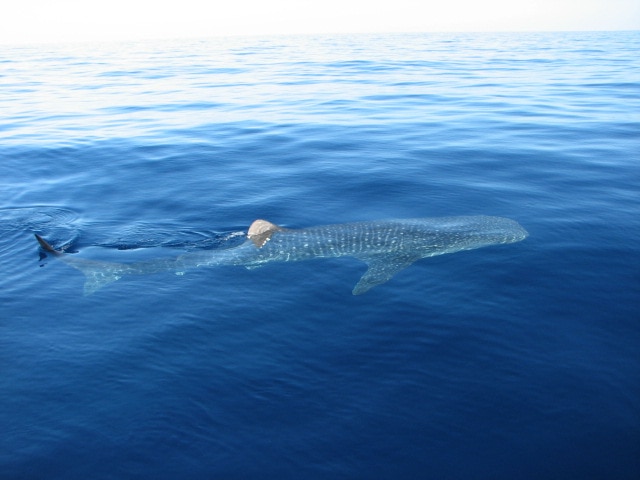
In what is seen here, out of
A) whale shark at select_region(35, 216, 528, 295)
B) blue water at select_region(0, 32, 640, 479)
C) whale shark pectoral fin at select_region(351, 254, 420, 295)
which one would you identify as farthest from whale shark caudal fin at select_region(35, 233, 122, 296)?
whale shark pectoral fin at select_region(351, 254, 420, 295)

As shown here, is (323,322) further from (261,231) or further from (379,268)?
(261,231)

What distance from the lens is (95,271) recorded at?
417 inches

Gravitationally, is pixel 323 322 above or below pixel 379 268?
below

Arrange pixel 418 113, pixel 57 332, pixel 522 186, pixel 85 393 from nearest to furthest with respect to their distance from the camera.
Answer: pixel 85 393 < pixel 57 332 < pixel 522 186 < pixel 418 113

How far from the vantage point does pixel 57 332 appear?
28.8 ft

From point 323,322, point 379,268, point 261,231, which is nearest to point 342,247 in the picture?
point 379,268

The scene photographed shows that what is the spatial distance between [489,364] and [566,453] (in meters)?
1.71

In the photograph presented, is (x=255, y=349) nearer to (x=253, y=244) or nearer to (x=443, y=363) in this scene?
(x=443, y=363)

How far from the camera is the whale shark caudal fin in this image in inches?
403

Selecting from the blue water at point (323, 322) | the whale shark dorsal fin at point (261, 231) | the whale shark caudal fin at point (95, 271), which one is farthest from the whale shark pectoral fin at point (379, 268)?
the whale shark caudal fin at point (95, 271)

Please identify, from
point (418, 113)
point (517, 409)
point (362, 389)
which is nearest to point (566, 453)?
point (517, 409)

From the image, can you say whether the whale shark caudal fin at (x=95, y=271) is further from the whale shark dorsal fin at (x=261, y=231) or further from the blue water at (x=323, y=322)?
the whale shark dorsal fin at (x=261, y=231)

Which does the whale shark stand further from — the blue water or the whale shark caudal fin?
the blue water

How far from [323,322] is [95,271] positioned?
4.85 meters
